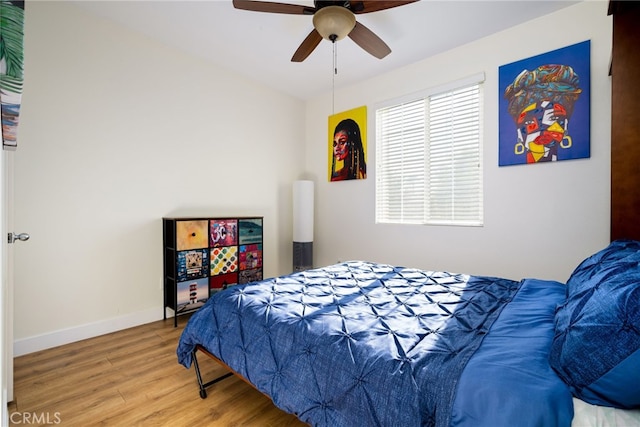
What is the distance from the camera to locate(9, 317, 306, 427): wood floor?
5.05 ft

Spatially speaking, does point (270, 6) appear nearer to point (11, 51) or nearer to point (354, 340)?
point (11, 51)

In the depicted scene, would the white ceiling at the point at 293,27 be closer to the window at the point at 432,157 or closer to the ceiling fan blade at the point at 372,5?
the window at the point at 432,157

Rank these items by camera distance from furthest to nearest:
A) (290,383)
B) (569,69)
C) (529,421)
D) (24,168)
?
(569,69) < (24,168) < (290,383) < (529,421)

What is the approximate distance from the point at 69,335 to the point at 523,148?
4215mm

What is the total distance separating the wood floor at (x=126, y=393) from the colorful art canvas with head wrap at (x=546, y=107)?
9.13 ft

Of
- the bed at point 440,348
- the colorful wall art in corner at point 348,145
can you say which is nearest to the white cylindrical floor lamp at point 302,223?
the colorful wall art in corner at point 348,145

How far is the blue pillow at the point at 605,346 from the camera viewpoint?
2.39 feet

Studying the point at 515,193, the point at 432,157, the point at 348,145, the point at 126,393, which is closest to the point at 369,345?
the point at 126,393

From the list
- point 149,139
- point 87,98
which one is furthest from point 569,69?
point 87,98

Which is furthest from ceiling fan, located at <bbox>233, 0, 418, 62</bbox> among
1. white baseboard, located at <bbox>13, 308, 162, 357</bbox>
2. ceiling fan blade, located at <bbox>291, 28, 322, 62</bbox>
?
white baseboard, located at <bbox>13, 308, 162, 357</bbox>

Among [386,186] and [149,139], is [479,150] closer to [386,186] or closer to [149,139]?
[386,186]

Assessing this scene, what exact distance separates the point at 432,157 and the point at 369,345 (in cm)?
263

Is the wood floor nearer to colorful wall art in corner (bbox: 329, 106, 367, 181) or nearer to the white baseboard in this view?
the white baseboard

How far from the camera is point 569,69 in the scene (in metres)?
2.41
